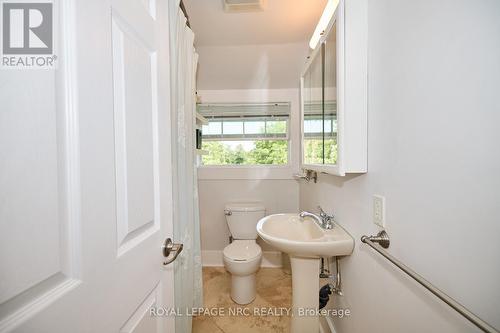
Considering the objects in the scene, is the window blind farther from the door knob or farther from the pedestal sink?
the door knob

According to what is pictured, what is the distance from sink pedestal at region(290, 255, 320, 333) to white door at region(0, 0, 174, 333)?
2.53 feet

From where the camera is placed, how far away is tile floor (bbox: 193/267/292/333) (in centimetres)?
146

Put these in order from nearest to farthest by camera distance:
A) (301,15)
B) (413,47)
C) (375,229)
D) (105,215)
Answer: (105,215) < (413,47) < (375,229) < (301,15)

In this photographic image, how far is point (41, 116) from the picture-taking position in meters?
0.34

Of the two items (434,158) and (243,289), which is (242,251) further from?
(434,158)

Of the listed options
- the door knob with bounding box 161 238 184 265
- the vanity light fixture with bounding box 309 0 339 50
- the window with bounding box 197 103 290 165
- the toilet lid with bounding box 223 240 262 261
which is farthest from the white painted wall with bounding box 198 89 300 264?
the door knob with bounding box 161 238 184 265

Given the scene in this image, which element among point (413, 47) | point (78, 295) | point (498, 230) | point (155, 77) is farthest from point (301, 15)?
point (78, 295)

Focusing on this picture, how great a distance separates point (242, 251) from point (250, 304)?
439mm

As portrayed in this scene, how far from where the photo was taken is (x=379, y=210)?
785 mm

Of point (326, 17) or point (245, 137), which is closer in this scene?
point (326, 17)

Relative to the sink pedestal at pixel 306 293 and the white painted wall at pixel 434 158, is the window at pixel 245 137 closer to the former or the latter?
the sink pedestal at pixel 306 293

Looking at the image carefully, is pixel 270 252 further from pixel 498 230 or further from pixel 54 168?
pixel 54 168

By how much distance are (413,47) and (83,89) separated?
2.96 ft

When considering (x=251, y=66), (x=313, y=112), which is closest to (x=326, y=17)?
(x=313, y=112)
